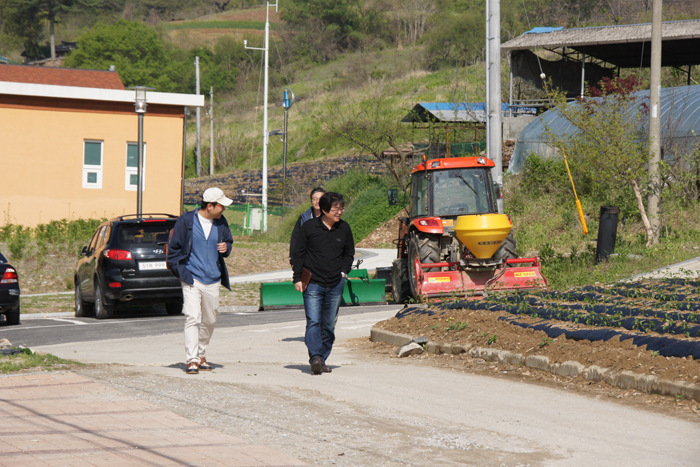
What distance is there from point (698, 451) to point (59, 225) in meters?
23.1

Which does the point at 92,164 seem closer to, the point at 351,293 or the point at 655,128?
the point at 351,293

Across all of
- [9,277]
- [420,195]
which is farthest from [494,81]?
[9,277]

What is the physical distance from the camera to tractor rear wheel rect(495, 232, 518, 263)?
14.6 m

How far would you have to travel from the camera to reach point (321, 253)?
347 inches

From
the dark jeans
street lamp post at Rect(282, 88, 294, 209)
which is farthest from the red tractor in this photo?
street lamp post at Rect(282, 88, 294, 209)

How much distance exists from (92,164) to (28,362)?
19997 millimetres

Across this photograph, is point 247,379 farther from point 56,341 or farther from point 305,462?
point 56,341

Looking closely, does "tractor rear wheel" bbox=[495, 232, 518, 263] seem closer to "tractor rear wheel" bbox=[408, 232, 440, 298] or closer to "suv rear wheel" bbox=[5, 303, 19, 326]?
"tractor rear wheel" bbox=[408, 232, 440, 298]

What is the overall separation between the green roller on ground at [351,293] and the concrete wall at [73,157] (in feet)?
40.6

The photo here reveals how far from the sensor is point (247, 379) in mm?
8406

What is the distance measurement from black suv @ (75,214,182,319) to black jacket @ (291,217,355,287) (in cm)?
716

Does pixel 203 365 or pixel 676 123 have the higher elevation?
pixel 676 123

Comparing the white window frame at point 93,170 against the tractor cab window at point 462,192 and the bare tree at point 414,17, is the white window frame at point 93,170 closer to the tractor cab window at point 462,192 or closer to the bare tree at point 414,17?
the tractor cab window at point 462,192

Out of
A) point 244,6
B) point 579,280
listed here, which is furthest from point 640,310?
point 244,6
